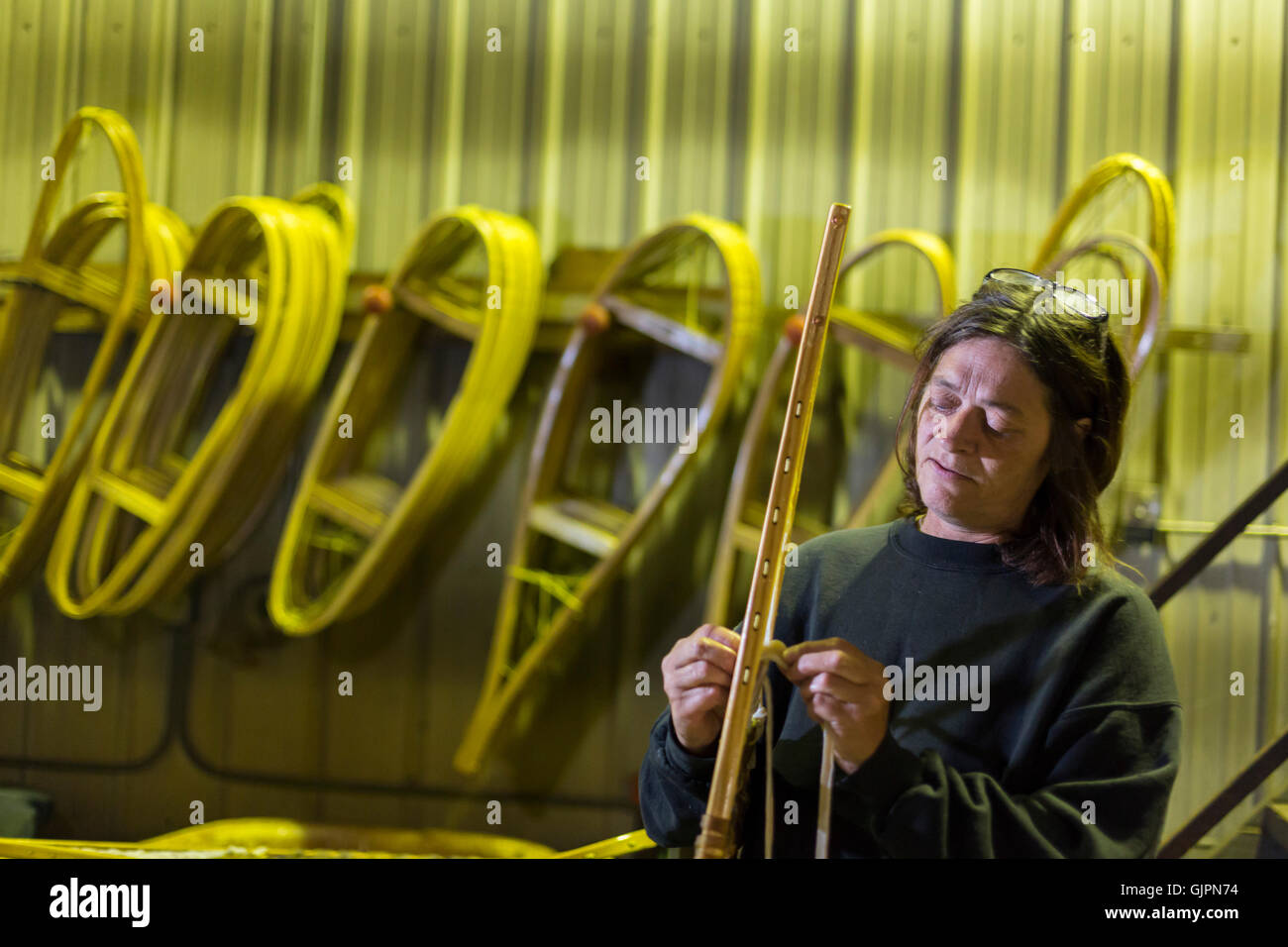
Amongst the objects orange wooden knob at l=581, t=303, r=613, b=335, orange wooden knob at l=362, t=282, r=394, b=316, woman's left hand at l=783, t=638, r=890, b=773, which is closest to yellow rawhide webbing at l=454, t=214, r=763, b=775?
orange wooden knob at l=581, t=303, r=613, b=335

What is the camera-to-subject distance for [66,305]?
5.49ft

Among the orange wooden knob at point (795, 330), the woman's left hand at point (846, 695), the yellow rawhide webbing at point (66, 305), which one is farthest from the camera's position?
the yellow rawhide webbing at point (66, 305)

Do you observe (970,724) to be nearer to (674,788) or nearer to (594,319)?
(674,788)

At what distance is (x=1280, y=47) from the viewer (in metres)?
1.51

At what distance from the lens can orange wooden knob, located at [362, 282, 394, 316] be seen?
62.0 inches

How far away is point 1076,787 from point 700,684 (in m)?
0.26

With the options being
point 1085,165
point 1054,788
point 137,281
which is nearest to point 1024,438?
point 1054,788

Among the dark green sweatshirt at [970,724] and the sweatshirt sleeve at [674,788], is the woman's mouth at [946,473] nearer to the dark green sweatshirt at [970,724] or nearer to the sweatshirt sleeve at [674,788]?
the dark green sweatshirt at [970,724]

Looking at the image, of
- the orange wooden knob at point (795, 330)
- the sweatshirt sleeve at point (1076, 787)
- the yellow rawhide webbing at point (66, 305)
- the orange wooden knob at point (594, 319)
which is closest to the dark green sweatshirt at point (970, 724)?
the sweatshirt sleeve at point (1076, 787)

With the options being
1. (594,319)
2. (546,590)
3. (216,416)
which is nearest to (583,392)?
(594,319)

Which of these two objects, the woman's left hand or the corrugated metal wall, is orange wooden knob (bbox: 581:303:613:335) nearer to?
the corrugated metal wall

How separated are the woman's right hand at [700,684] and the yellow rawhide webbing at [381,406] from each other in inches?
35.3

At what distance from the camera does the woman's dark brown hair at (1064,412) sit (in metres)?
0.69
